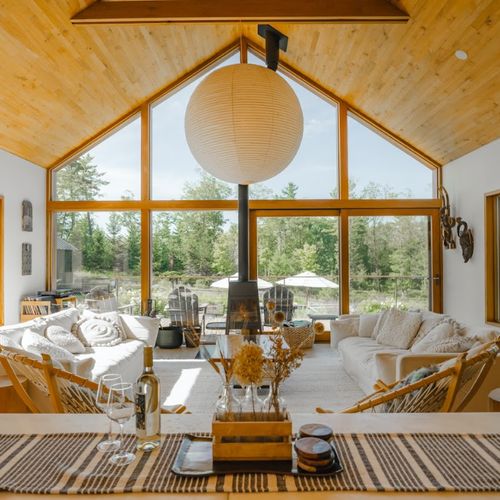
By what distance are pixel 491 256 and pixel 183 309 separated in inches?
170

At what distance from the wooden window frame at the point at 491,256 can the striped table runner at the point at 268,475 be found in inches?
188

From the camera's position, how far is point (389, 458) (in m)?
1.30

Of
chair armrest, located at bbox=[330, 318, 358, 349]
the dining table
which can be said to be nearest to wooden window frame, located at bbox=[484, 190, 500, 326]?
chair armrest, located at bbox=[330, 318, 358, 349]

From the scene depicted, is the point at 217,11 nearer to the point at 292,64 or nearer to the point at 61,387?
the point at 292,64

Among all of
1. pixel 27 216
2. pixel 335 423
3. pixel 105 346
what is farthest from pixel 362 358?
pixel 27 216

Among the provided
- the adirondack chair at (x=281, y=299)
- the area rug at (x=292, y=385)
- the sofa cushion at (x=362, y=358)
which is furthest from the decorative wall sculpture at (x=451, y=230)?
the adirondack chair at (x=281, y=299)

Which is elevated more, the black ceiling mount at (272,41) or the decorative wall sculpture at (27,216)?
the black ceiling mount at (272,41)

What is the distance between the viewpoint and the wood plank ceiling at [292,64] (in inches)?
173

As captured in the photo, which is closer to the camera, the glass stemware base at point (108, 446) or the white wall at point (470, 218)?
the glass stemware base at point (108, 446)

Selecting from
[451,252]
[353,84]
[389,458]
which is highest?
[353,84]

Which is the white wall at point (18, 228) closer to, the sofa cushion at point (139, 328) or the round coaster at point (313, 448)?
the sofa cushion at point (139, 328)

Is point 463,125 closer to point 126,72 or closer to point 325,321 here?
point 325,321

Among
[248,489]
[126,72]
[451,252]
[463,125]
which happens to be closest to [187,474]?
[248,489]

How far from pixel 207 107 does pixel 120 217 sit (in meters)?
4.76
